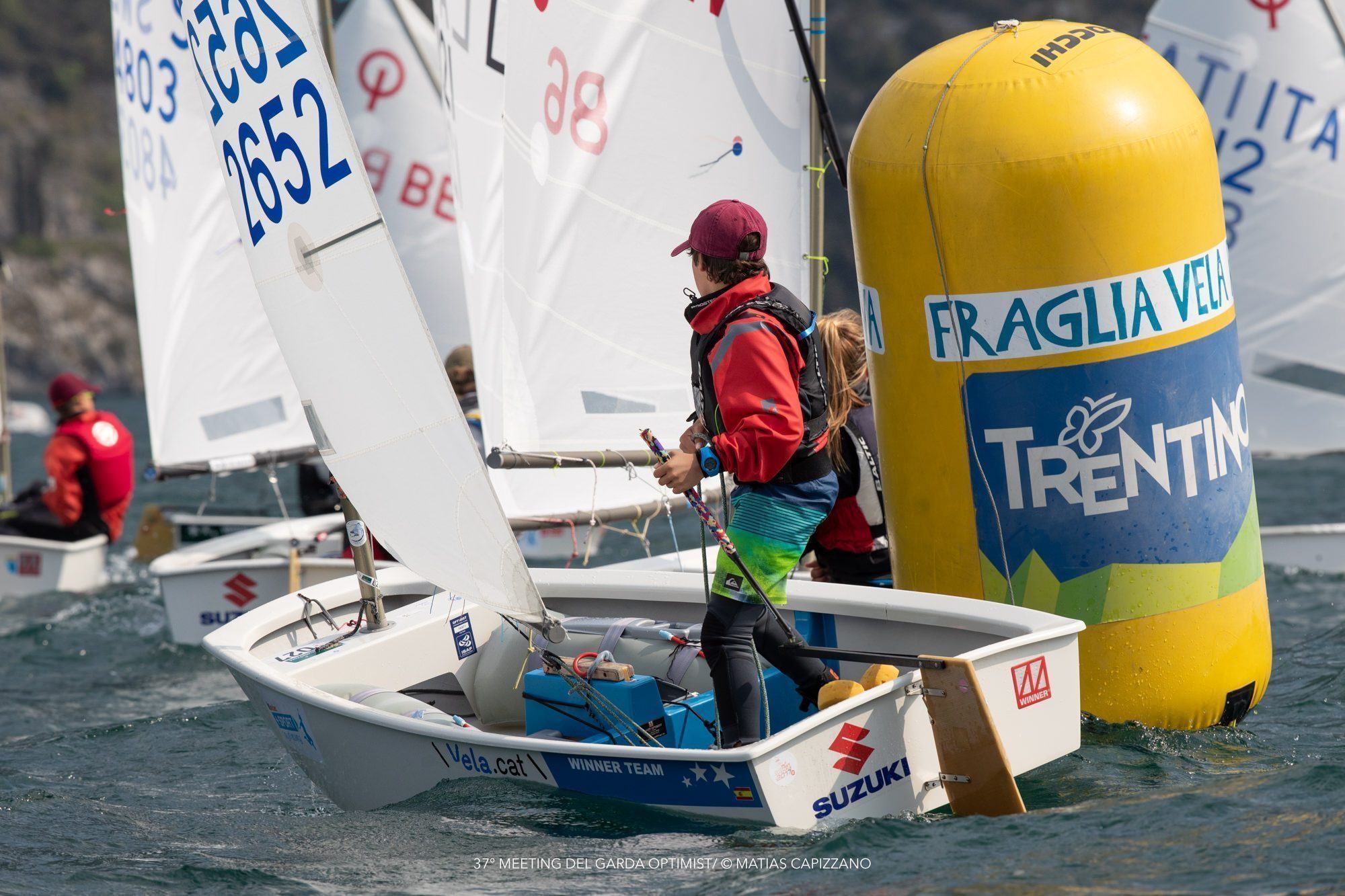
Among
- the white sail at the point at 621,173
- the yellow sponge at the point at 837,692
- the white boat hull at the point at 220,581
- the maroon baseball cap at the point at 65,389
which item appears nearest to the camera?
the yellow sponge at the point at 837,692

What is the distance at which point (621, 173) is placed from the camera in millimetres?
5566

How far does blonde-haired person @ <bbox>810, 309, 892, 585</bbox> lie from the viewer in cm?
432

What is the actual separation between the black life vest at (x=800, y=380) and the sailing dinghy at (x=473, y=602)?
1.59 ft

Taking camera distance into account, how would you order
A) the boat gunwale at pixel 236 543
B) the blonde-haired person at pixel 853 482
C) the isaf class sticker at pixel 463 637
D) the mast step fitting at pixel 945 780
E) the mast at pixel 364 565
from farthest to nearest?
the boat gunwale at pixel 236 543
the isaf class sticker at pixel 463 637
the blonde-haired person at pixel 853 482
the mast at pixel 364 565
the mast step fitting at pixel 945 780

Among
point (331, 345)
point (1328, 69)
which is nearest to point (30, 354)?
point (1328, 69)

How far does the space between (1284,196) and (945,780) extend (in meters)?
6.61

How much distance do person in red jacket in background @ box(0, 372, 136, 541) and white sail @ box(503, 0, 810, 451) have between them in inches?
159

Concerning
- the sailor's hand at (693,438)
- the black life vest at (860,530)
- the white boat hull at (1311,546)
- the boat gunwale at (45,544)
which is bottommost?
the white boat hull at (1311,546)

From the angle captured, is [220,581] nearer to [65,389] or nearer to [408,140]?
[65,389]

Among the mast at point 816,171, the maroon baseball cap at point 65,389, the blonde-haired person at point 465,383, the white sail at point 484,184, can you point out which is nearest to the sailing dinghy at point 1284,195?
the mast at point 816,171

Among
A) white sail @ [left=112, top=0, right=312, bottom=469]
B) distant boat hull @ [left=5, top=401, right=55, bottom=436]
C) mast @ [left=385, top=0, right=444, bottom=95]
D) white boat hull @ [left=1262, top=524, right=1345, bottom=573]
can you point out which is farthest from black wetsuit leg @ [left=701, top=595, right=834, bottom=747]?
distant boat hull @ [left=5, top=401, right=55, bottom=436]

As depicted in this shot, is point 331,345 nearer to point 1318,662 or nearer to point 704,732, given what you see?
point 704,732

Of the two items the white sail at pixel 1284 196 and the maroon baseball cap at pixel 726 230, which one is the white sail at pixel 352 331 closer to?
the maroon baseball cap at pixel 726 230

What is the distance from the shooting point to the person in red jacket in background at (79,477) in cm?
853
